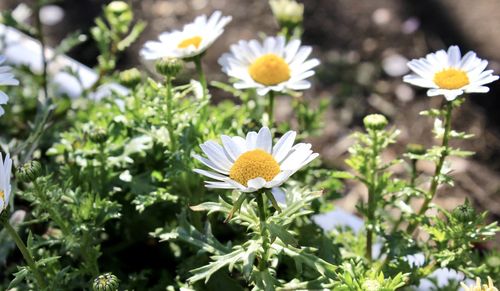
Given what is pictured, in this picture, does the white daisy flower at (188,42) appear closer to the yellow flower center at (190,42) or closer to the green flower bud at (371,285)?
the yellow flower center at (190,42)

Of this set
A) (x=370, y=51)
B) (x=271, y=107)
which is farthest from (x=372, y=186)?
(x=370, y=51)

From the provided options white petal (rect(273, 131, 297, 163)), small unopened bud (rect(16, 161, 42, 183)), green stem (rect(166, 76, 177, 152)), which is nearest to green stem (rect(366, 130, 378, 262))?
white petal (rect(273, 131, 297, 163))

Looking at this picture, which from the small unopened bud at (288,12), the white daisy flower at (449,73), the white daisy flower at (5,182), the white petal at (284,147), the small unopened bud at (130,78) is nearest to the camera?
the white daisy flower at (5,182)

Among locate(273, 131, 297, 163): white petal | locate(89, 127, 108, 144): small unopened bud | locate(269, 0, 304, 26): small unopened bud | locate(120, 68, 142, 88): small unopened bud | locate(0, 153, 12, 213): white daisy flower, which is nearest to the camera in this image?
locate(0, 153, 12, 213): white daisy flower

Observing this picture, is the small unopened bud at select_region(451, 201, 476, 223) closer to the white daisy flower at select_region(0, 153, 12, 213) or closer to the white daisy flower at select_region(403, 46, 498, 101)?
the white daisy flower at select_region(403, 46, 498, 101)

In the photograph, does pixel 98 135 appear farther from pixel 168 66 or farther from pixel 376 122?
pixel 376 122

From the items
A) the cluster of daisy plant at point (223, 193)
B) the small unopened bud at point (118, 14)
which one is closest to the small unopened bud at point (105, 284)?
the cluster of daisy plant at point (223, 193)
